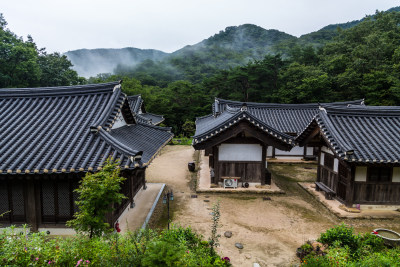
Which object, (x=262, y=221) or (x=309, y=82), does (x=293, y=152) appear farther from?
(x=309, y=82)

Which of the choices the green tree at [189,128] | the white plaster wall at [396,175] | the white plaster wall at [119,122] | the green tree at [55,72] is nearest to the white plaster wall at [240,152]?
the white plaster wall at [119,122]

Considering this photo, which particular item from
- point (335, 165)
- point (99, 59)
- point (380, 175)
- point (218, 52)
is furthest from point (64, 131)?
point (99, 59)

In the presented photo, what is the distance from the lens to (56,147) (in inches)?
307

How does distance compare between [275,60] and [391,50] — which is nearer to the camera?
[391,50]

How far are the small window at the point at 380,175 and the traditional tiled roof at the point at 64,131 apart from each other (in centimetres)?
1080

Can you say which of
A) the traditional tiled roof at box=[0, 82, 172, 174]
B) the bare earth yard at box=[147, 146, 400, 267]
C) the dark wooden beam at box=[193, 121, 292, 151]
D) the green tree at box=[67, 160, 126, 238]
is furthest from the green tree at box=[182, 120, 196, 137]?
the green tree at box=[67, 160, 126, 238]

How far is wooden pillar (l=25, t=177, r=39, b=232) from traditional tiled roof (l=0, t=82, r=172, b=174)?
152 cm

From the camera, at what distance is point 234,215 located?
11.5 m

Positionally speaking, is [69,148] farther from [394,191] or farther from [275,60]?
[275,60]

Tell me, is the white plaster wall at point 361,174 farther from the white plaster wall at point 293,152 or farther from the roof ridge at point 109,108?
the roof ridge at point 109,108

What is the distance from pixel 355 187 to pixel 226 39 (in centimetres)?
14174

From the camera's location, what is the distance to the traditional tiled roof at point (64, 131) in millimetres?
7090

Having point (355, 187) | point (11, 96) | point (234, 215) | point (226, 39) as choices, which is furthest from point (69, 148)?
point (226, 39)

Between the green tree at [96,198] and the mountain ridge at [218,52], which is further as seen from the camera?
the mountain ridge at [218,52]
